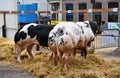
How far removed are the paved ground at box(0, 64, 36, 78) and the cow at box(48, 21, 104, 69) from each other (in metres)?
0.84

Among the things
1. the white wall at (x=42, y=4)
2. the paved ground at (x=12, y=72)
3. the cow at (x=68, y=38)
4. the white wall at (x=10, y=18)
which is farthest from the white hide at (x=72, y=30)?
the white wall at (x=42, y=4)

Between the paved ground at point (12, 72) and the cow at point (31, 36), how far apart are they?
70 cm

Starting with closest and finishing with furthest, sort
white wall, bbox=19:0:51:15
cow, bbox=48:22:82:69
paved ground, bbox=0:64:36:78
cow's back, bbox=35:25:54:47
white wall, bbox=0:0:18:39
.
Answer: cow, bbox=48:22:82:69
paved ground, bbox=0:64:36:78
cow's back, bbox=35:25:54:47
white wall, bbox=0:0:18:39
white wall, bbox=19:0:51:15

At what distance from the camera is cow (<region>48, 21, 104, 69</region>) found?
8523mm

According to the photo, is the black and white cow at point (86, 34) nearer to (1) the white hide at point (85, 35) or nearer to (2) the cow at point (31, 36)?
(1) the white hide at point (85, 35)

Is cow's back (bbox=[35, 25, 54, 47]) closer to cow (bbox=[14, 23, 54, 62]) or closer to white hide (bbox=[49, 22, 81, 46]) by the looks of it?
cow (bbox=[14, 23, 54, 62])

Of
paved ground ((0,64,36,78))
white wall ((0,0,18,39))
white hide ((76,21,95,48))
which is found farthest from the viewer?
white wall ((0,0,18,39))

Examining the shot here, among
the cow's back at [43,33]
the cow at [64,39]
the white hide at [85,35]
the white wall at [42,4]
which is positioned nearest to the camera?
the cow at [64,39]

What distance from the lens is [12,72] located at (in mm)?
9234

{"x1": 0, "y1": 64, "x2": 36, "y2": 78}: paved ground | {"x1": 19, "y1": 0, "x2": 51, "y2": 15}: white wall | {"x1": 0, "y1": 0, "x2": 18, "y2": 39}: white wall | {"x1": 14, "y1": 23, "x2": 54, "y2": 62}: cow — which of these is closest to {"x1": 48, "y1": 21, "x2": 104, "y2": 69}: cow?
{"x1": 14, "y1": 23, "x2": 54, "y2": 62}: cow

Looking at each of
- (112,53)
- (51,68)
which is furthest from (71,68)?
(112,53)

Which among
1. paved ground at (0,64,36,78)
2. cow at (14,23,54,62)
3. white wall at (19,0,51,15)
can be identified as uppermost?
white wall at (19,0,51,15)

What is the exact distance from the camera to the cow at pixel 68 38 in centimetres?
852

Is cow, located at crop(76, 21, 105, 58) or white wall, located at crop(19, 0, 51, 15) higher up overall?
white wall, located at crop(19, 0, 51, 15)
